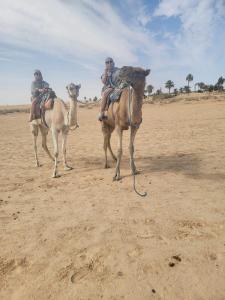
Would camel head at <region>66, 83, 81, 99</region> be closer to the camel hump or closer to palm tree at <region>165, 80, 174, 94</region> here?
the camel hump

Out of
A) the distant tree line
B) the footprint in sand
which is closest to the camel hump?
the footprint in sand

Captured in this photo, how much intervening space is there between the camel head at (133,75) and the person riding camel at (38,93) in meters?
3.11

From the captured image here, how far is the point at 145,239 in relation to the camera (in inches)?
162

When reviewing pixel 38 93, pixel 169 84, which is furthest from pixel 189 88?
pixel 38 93

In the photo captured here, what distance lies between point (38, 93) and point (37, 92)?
49 mm

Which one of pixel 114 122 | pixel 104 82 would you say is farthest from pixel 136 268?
pixel 104 82

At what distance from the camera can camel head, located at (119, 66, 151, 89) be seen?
6715 millimetres

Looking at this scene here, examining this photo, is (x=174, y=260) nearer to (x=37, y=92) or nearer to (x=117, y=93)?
(x=117, y=93)

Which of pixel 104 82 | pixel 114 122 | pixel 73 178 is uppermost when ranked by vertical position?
pixel 104 82

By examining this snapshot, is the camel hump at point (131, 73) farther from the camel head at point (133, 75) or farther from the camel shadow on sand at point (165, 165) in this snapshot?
the camel shadow on sand at point (165, 165)

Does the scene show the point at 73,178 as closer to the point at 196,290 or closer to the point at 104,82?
the point at 104,82

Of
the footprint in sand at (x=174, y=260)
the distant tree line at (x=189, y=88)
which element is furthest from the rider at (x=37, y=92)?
the distant tree line at (x=189, y=88)

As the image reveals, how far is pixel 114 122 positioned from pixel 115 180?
1796 millimetres

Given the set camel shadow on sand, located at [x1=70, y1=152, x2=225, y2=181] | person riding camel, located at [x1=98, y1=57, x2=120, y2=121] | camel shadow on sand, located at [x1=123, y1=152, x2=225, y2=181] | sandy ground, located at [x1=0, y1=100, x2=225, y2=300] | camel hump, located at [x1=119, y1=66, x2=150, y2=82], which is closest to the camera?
sandy ground, located at [x1=0, y1=100, x2=225, y2=300]
